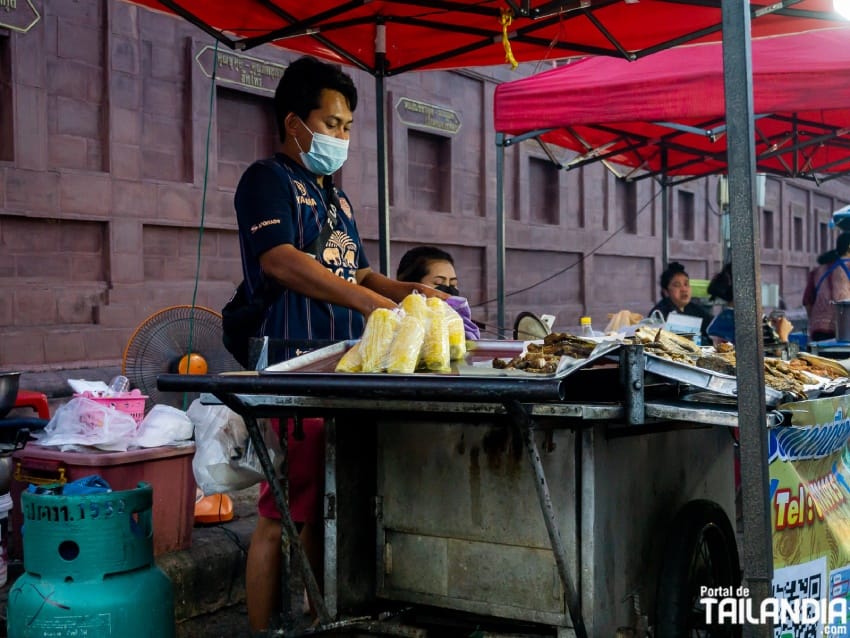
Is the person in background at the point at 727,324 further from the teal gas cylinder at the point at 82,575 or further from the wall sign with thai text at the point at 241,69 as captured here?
the wall sign with thai text at the point at 241,69

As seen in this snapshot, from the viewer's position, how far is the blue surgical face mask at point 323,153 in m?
3.04

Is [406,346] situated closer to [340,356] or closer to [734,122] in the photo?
[340,356]

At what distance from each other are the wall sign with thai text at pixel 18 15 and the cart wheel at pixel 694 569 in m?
5.82

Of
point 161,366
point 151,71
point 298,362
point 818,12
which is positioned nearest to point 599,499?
point 298,362

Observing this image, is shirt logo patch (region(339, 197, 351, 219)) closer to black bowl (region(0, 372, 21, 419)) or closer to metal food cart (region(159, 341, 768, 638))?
metal food cart (region(159, 341, 768, 638))

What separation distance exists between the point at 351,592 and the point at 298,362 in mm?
716

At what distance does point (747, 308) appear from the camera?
84.0 inches

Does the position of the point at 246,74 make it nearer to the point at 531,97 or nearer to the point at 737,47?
the point at 531,97

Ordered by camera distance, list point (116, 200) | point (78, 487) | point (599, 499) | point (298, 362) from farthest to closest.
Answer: point (116, 200) < point (78, 487) < point (298, 362) < point (599, 499)

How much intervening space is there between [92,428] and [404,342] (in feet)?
6.83

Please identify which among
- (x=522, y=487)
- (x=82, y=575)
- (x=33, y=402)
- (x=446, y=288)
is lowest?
(x=82, y=575)

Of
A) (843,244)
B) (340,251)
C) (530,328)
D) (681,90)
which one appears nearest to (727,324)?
(843,244)

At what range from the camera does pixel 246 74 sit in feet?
27.6

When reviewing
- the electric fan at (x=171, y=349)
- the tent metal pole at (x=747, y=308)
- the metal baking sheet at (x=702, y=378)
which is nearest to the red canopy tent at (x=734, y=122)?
the tent metal pole at (x=747, y=308)
